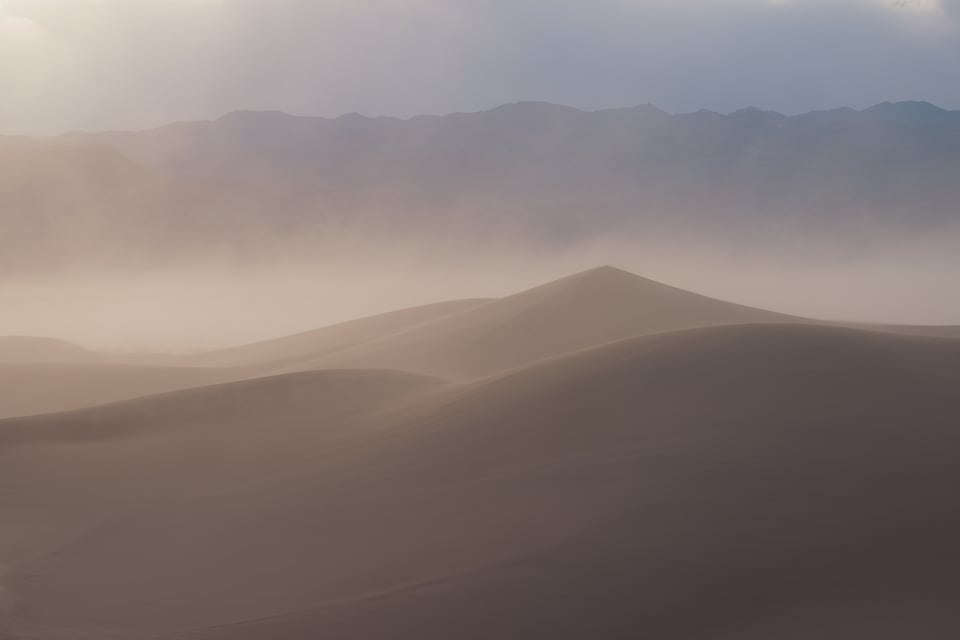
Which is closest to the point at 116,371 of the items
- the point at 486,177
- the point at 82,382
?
the point at 82,382

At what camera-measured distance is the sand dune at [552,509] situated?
684 centimetres

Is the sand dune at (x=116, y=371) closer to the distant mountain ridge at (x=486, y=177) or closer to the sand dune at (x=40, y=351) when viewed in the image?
the sand dune at (x=40, y=351)

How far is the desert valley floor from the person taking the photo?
6.84 m

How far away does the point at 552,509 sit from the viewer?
325 inches

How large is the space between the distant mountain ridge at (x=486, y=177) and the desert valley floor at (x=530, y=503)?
67.6 meters

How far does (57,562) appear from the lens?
8.52m

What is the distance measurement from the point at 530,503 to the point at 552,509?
0.27 m

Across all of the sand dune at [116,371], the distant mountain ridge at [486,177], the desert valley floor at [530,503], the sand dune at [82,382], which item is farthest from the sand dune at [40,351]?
the distant mountain ridge at [486,177]

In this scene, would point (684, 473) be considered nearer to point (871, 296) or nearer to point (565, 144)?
point (871, 296)

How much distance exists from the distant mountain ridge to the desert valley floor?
2660 inches

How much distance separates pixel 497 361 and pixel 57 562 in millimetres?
13760

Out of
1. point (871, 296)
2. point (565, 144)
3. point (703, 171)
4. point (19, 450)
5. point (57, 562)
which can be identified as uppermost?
point (565, 144)

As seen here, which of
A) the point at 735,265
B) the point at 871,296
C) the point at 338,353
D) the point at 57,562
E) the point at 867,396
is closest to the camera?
the point at 57,562

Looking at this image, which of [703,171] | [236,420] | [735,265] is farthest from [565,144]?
[236,420]
